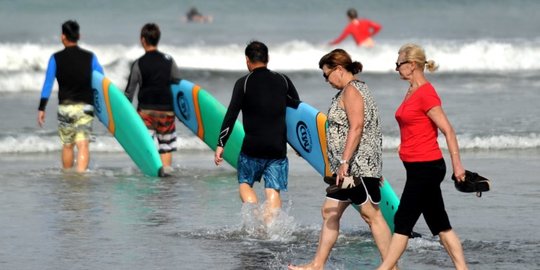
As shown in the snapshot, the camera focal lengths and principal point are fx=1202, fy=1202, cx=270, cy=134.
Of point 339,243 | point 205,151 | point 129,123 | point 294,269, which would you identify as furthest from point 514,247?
point 205,151

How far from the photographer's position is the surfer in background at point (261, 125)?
8.50 metres

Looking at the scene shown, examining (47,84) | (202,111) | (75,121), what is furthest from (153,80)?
(47,84)

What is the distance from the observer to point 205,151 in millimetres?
14930

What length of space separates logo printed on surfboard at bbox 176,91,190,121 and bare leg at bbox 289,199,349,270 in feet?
17.6

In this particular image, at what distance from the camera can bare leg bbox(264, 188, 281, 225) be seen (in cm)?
879

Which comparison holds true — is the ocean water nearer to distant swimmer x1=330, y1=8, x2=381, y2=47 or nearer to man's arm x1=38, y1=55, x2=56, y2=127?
distant swimmer x1=330, y1=8, x2=381, y2=47

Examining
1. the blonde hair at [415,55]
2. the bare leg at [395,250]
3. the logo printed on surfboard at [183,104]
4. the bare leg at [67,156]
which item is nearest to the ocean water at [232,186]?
the bare leg at [67,156]

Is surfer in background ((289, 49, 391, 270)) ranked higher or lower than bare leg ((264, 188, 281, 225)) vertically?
higher

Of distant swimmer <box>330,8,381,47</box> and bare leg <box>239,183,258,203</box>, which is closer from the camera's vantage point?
bare leg <box>239,183,258,203</box>

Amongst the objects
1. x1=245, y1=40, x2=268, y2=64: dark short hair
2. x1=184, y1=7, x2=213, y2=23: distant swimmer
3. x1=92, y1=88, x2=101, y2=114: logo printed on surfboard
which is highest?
x1=184, y1=7, x2=213, y2=23: distant swimmer

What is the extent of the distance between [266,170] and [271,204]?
0.86 feet

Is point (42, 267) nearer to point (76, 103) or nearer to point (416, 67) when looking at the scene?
point (416, 67)

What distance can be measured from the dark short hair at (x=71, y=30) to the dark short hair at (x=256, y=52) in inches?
148

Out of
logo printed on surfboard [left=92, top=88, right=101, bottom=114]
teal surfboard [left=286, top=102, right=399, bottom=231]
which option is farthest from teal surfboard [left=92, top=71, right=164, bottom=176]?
teal surfboard [left=286, top=102, right=399, bottom=231]
